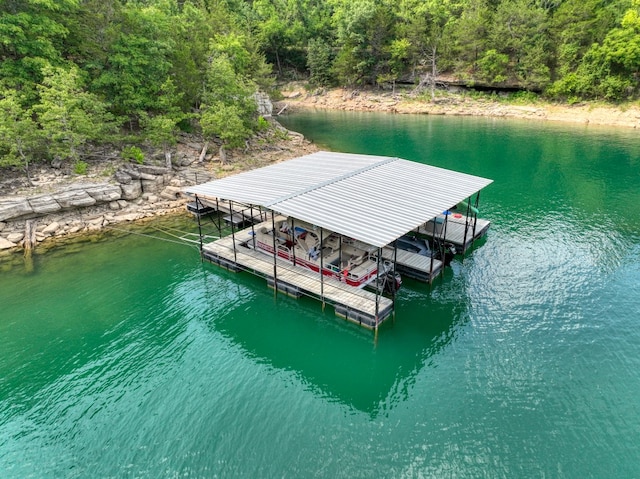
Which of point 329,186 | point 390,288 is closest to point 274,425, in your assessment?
point 390,288

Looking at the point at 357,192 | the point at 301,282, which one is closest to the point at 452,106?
the point at 357,192

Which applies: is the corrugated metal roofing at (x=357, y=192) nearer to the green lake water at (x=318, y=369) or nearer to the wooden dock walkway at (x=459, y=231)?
the wooden dock walkway at (x=459, y=231)

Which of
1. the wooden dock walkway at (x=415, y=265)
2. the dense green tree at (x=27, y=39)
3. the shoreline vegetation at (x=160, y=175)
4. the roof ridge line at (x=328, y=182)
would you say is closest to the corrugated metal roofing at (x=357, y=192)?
the roof ridge line at (x=328, y=182)

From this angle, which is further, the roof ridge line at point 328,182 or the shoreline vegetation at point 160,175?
the shoreline vegetation at point 160,175

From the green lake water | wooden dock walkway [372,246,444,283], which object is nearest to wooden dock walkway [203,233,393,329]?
the green lake water

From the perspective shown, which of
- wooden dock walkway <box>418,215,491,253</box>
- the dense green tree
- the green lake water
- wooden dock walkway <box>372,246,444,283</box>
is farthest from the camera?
the dense green tree

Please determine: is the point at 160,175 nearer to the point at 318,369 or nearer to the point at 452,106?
the point at 318,369

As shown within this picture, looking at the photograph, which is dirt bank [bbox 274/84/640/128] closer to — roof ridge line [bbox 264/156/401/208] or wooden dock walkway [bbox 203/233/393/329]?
roof ridge line [bbox 264/156/401/208]
